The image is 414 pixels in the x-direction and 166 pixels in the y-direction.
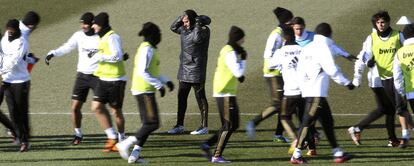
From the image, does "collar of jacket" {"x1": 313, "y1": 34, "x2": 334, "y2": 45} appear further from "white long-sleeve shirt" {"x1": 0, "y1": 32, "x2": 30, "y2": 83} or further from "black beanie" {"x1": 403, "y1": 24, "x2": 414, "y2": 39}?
"white long-sleeve shirt" {"x1": 0, "y1": 32, "x2": 30, "y2": 83}

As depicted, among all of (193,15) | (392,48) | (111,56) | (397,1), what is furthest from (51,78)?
(397,1)

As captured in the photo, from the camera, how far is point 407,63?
54.3ft

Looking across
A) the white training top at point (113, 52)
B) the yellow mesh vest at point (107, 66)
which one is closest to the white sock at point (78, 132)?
the yellow mesh vest at point (107, 66)

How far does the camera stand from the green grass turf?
16641 mm

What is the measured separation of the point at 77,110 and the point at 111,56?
1652 millimetres

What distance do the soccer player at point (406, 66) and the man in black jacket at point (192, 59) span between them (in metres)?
3.84

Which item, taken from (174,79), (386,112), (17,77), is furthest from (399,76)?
(174,79)

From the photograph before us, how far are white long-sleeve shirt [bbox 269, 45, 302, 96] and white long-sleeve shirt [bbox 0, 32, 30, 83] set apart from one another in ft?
13.2

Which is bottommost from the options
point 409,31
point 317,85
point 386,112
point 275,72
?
point 386,112

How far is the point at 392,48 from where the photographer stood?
1722 cm

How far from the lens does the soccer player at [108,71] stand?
54.6 feet

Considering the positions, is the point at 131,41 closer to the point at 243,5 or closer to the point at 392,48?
the point at 243,5

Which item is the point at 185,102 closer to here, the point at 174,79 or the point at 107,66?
the point at 107,66

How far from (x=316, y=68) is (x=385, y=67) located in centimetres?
206
